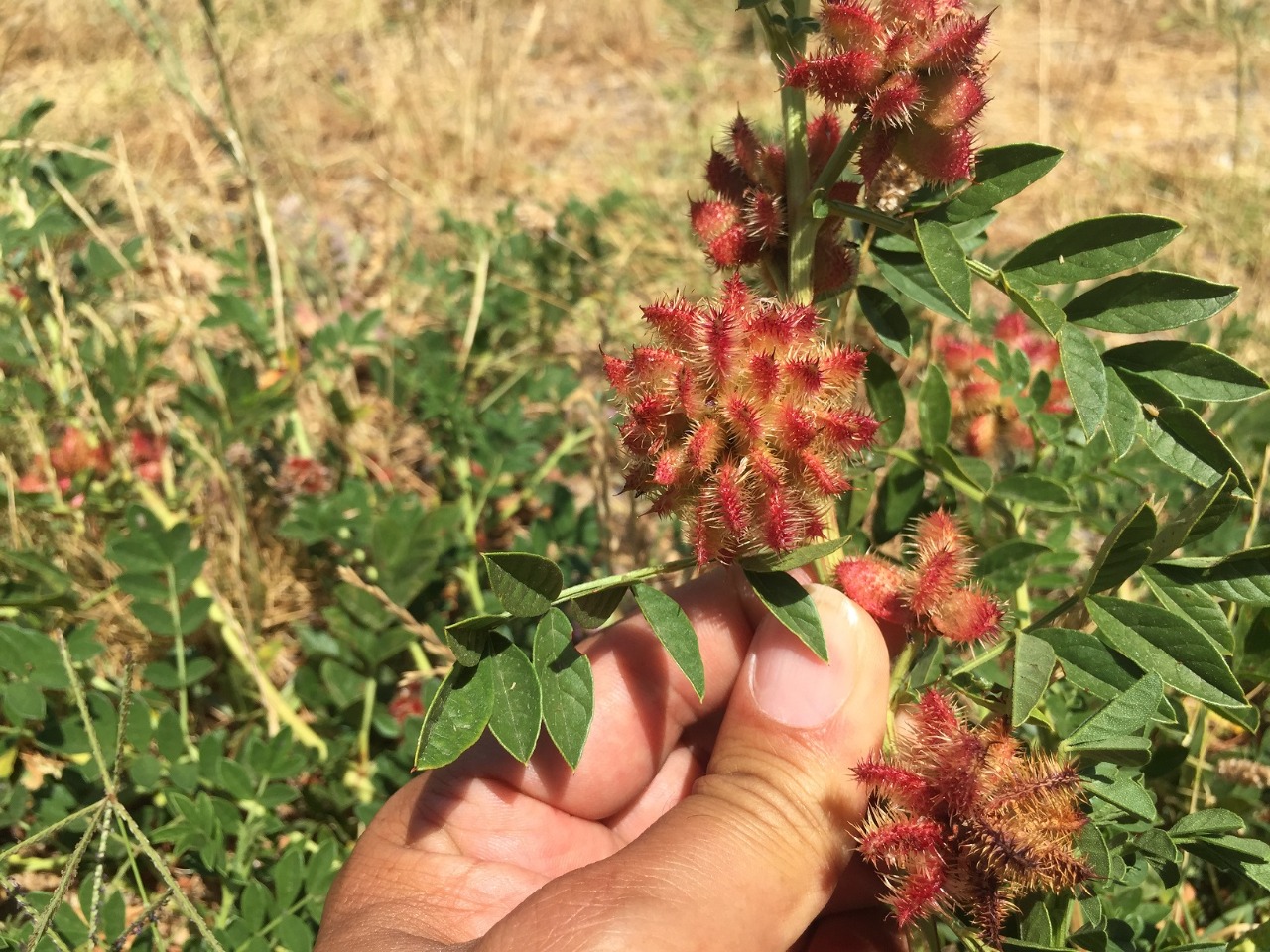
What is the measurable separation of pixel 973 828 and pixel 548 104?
6.14 m

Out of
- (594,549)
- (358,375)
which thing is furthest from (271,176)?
(594,549)

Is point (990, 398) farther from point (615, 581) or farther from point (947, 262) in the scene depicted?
point (615, 581)

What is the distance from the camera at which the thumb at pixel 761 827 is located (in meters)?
1.42

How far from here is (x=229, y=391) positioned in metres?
2.77

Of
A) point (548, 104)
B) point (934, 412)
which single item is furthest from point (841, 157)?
point (548, 104)

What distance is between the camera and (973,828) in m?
1.38

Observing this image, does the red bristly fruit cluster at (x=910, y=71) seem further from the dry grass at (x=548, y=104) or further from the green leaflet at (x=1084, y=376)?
the dry grass at (x=548, y=104)

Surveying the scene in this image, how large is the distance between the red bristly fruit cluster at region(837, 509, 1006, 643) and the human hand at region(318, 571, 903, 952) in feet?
0.16

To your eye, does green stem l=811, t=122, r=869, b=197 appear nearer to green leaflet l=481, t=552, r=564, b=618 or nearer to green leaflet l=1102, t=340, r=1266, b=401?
green leaflet l=1102, t=340, r=1266, b=401

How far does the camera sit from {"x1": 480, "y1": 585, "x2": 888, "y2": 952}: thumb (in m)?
1.42

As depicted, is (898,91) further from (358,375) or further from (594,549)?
(358,375)

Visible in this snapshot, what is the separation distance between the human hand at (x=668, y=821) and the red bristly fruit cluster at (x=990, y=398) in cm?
67

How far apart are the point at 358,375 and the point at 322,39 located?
3990 mm

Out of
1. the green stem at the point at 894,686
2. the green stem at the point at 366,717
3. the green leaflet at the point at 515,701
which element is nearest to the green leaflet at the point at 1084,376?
the green stem at the point at 894,686
